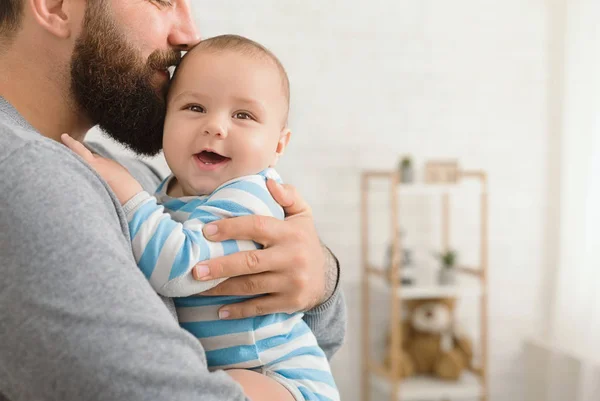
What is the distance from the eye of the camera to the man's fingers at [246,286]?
1.08 m

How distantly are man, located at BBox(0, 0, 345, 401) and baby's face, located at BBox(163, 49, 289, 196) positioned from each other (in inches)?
3.4

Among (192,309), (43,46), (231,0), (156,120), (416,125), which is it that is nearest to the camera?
(192,309)

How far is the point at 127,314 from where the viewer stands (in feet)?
2.58

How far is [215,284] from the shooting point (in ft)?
3.48

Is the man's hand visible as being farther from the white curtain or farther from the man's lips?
the white curtain

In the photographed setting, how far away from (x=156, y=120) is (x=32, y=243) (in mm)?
566

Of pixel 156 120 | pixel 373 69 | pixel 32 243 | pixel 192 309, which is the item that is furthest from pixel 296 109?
pixel 32 243

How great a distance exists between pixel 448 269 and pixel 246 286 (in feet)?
7.32

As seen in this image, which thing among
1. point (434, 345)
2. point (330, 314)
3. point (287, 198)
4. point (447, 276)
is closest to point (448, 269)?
point (447, 276)

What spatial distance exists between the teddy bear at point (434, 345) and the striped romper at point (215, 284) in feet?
6.90

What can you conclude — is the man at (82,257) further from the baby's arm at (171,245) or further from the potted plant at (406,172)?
the potted plant at (406,172)

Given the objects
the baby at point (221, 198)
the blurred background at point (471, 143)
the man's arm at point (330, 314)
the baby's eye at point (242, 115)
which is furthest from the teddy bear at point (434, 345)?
the baby's eye at point (242, 115)

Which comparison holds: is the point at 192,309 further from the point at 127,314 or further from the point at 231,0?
the point at 231,0

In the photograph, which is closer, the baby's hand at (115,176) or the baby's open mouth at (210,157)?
the baby's hand at (115,176)
